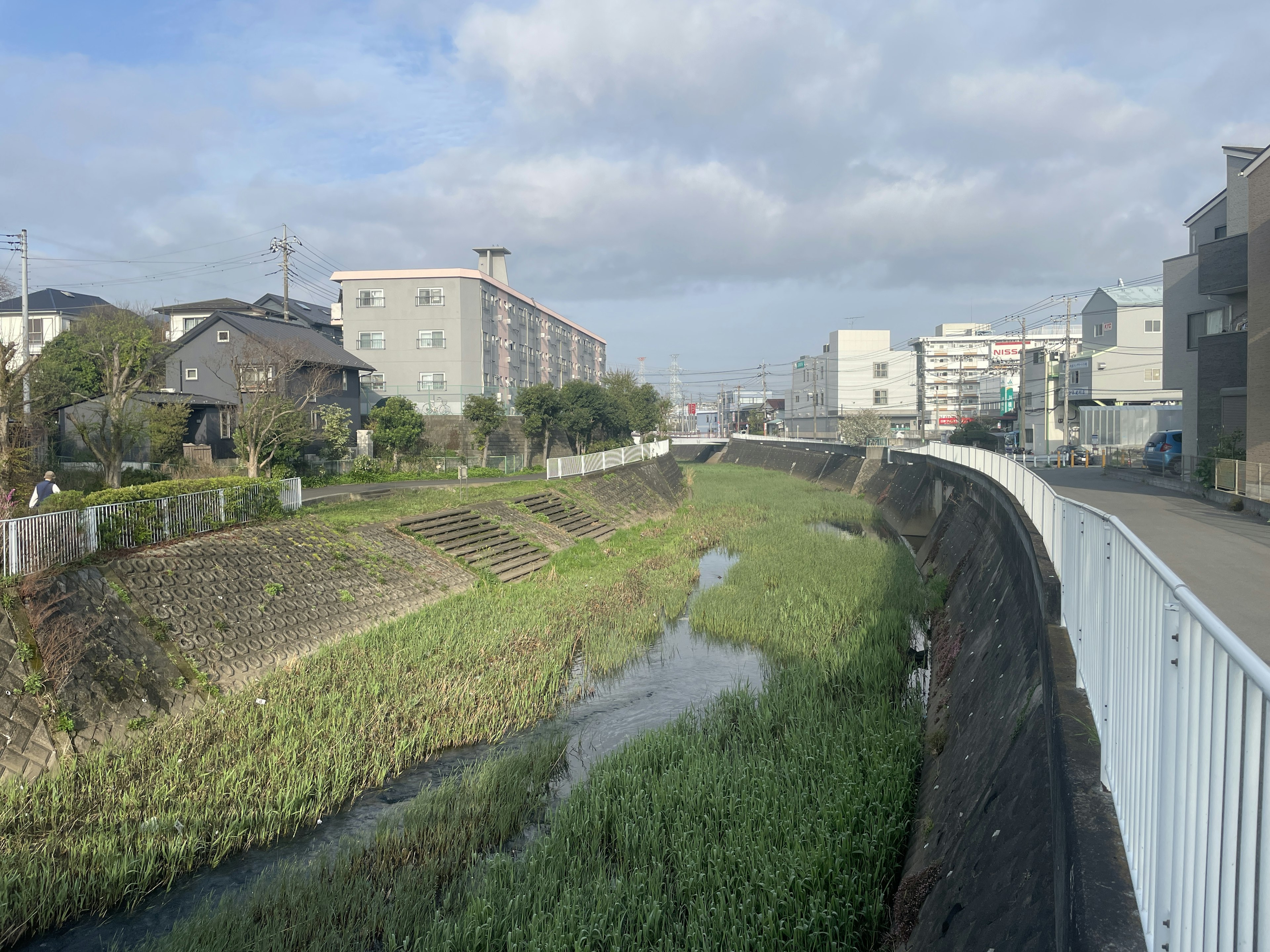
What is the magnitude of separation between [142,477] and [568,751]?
21.6 metres

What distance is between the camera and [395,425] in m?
38.4

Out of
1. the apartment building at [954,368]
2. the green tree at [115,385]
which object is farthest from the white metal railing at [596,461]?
the apartment building at [954,368]

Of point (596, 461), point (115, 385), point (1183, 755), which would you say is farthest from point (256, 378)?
point (1183, 755)

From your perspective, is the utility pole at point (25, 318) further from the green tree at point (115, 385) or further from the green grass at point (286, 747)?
the green grass at point (286, 747)

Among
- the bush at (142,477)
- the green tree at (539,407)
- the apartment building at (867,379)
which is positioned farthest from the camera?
the apartment building at (867,379)

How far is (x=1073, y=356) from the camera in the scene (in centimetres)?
6088

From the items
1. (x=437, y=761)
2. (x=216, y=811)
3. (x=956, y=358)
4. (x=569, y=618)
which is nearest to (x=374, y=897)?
(x=216, y=811)

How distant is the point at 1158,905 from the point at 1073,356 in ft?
220

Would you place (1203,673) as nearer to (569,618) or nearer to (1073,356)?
(569,618)

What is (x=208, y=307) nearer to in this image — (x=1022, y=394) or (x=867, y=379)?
(x=1022, y=394)

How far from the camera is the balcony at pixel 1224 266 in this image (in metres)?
25.5

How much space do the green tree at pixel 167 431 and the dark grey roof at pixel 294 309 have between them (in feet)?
85.8

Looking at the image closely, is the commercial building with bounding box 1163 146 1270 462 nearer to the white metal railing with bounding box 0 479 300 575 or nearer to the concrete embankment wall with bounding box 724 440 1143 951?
the concrete embankment wall with bounding box 724 440 1143 951

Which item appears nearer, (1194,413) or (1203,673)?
(1203,673)
